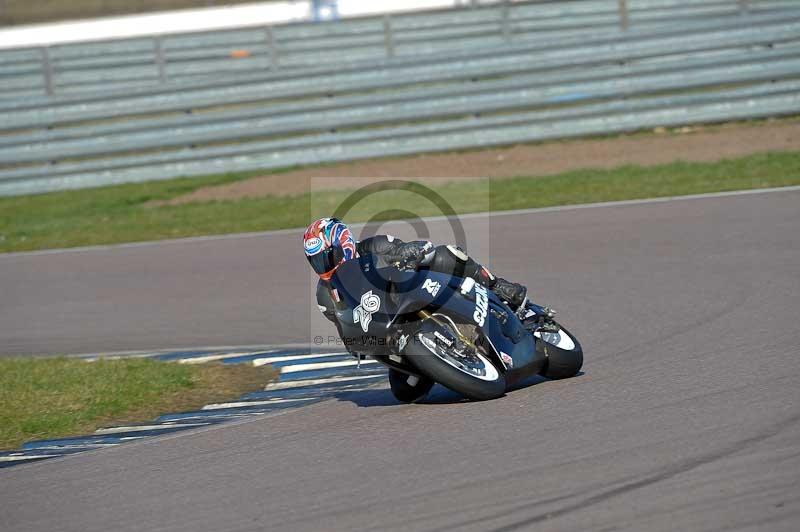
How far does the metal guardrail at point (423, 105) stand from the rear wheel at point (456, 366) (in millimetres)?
10854

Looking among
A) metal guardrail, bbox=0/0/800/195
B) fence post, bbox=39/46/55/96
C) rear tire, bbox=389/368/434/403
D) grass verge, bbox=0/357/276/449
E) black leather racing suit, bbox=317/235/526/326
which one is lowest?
grass verge, bbox=0/357/276/449

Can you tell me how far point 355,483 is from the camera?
525 centimetres

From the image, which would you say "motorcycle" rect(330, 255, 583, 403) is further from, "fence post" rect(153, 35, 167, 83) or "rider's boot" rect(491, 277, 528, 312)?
"fence post" rect(153, 35, 167, 83)

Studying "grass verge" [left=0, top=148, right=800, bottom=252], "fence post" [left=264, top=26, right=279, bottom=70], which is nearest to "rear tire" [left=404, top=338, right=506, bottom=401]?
"grass verge" [left=0, top=148, right=800, bottom=252]

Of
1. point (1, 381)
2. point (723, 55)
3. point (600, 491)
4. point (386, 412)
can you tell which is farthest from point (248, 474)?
point (723, 55)

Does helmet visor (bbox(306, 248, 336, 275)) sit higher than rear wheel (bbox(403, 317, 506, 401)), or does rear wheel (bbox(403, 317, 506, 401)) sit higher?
helmet visor (bbox(306, 248, 336, 275))

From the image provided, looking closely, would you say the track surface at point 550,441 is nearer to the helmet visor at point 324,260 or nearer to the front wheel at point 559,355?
the front wheel at point 559,355

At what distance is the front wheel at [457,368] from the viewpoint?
628 cm

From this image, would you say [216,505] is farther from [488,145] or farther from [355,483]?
[488,145]

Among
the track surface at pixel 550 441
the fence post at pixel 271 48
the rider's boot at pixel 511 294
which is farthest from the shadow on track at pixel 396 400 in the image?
the fence post at pixel 271 48

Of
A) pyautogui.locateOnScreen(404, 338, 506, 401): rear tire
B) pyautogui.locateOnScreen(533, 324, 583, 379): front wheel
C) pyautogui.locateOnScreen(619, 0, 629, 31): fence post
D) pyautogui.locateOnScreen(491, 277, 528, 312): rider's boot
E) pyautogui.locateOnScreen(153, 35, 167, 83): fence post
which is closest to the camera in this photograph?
pyautogui.locateOnScreen(404, 338, 506, 401): rear tire

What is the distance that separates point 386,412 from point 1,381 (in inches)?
143

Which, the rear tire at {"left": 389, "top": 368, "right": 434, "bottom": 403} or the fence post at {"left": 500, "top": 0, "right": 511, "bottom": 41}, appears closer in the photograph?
the rear tire at {"left": 389, "top": 368, "right": 434, "bottom": 403}

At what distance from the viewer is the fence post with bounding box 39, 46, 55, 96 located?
21.0m
